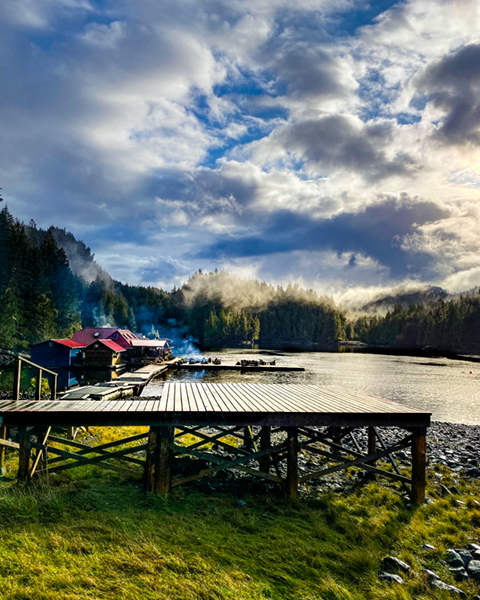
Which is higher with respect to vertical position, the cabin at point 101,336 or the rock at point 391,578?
the cabin at point 101,336

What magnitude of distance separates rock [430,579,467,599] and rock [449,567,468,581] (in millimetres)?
469

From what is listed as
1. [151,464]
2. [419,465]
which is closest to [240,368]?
[419,465]

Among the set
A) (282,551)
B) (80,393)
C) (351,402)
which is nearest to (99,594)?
(282,551)

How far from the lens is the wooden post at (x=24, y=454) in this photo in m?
8.80

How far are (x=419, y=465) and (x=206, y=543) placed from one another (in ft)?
19.7

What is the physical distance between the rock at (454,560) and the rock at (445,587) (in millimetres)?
849

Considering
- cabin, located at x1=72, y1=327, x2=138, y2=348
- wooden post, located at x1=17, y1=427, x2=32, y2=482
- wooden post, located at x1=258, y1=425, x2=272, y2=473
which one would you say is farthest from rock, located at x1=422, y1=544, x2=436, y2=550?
cabin, located at x1=72, y1=327, x2=138, y2=348

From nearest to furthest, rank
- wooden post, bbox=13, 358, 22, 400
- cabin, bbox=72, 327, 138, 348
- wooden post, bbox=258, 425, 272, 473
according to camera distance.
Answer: wooden post, bbox=13, 358, 22, 400, wooden post, bbox=258, 425, 272, 473, cabin, bbox=72, 327, 138, 348

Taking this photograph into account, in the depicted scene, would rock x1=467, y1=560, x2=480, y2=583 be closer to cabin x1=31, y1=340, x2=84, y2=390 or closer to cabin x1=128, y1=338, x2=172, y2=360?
cabin x1=31, y1=340, x2=84, y2=390

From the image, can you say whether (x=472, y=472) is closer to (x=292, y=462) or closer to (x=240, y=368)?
(x=292, y=462)

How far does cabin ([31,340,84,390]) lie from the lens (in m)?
44.1

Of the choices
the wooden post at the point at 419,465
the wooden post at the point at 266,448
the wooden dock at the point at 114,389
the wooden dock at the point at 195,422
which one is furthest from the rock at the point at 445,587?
the wooden dock at the point at 114,389

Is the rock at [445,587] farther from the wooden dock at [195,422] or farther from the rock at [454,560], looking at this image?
the wooden dock at [195,422]

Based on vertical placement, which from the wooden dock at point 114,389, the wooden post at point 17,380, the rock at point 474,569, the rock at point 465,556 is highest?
the wooden post at point 17,380
